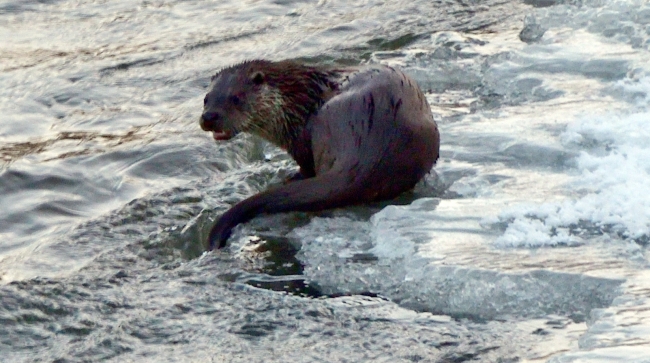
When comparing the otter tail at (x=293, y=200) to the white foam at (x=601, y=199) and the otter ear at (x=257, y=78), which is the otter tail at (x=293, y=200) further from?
the otter ear at (x=257, y=78)

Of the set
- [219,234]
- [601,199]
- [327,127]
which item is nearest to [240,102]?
[327,127]

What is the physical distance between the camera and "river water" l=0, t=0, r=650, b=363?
10.2ft

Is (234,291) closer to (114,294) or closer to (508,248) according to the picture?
(114,294)

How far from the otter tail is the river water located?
0.09 m

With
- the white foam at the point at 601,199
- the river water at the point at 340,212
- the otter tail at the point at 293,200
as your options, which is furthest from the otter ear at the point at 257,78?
the white foam at the point at 601,199

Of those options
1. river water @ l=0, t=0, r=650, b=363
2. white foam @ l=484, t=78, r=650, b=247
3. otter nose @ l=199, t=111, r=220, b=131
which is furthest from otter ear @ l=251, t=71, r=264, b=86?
white foam @ l=484, t=78, r=650, b=247

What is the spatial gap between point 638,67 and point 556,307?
2507mm

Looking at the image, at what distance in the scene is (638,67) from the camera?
17.4ft

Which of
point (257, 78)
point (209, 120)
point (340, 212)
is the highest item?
point (257, 78)

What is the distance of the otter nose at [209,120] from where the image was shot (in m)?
4.60

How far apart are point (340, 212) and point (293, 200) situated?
0.27 m

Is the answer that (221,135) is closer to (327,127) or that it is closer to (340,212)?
(327,127)

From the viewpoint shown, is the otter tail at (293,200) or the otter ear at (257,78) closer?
the otter tail at (293,200)

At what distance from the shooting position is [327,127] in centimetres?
423
